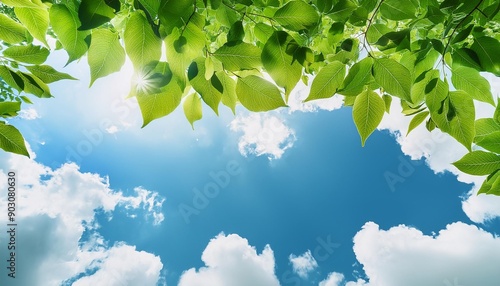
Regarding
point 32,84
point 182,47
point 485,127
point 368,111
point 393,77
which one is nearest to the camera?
point 182,47

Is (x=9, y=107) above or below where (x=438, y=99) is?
below

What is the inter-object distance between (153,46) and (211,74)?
0.18 meters

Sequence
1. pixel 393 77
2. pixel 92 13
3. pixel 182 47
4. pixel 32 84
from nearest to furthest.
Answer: pixel 92 13
pixel 182 47
pixel 393 77
pixel 32 84

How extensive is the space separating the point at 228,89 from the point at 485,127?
959 millimetres

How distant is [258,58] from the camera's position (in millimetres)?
841

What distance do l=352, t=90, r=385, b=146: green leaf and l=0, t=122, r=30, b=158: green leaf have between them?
3.19ft

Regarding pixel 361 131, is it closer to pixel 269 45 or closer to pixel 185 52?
pixel 269 45

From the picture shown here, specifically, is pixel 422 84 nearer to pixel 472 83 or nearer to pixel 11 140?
pixel 472 83

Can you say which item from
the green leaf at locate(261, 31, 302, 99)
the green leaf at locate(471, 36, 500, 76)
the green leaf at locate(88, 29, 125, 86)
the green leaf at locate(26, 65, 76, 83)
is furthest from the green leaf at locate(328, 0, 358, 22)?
the green leaf at locate(26, 65, 76, 83)

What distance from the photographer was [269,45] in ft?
2.73

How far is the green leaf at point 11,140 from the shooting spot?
98cm

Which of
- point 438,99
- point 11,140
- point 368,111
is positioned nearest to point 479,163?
point 438,99

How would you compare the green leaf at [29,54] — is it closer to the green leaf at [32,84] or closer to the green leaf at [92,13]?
the green leaf at [32,84]

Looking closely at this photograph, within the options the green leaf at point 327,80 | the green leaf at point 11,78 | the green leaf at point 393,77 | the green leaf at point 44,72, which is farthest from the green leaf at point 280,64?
Result: the green leaf at point 11,78
